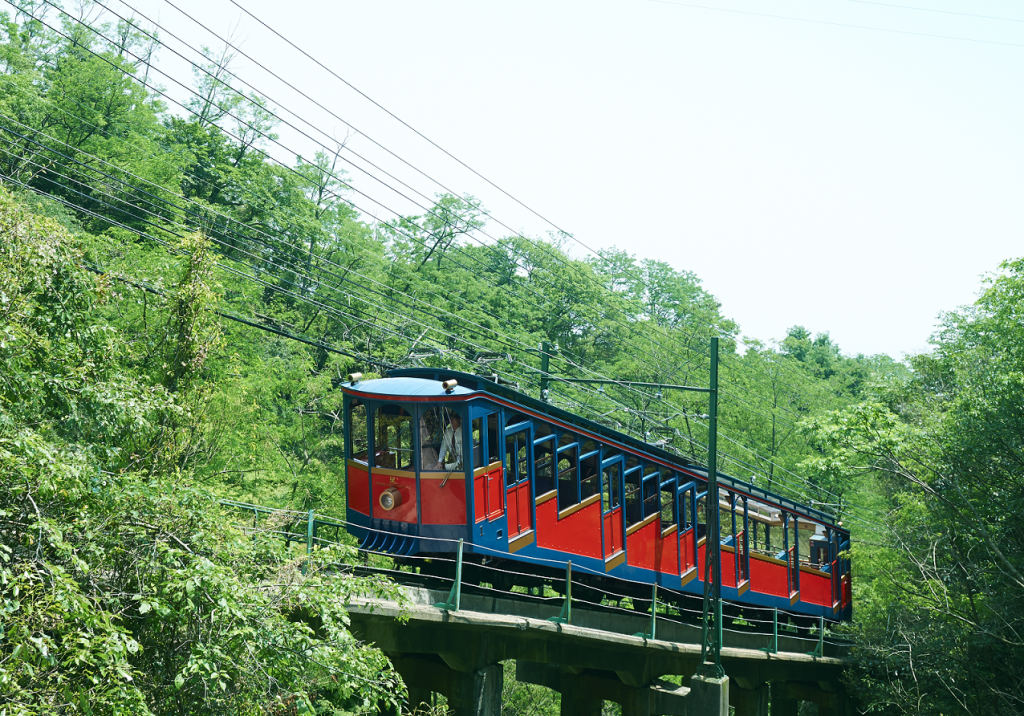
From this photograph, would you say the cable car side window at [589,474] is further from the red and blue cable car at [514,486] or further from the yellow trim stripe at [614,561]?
the yellow trim stripe at [614,561]

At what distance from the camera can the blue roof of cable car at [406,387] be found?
12.5 meters

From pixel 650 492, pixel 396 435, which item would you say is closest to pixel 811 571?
pixel 650 492

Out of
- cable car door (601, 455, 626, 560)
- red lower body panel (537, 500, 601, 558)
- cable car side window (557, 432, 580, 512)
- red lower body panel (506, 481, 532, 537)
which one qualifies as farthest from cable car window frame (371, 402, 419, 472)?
cable car door (601, 455, 626, 560)

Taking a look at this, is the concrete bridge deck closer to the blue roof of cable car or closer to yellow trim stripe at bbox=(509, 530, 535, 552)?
yellow trim stripe at bbox=(509, 530, 535, 552)

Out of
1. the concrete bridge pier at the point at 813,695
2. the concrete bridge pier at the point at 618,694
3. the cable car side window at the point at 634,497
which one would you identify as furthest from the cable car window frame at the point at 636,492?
the concrete bridge pier at the point at 813,695

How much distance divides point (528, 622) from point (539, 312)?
27995 mm

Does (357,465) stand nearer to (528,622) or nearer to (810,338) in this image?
(528,622)

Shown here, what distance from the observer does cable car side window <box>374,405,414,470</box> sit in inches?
497

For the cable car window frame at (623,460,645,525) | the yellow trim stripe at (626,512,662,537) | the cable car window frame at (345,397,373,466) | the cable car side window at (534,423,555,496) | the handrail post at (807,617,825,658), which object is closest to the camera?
the cable car window frame at (345,397,373,466)

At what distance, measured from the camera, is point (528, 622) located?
1167cm

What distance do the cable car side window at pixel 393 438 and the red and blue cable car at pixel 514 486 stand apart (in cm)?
2

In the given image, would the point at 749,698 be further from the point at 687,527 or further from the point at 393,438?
the point at 393,438

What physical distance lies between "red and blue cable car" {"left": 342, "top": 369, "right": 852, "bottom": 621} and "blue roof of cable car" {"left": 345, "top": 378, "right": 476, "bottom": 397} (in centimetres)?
2

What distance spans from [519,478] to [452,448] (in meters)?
1.31
